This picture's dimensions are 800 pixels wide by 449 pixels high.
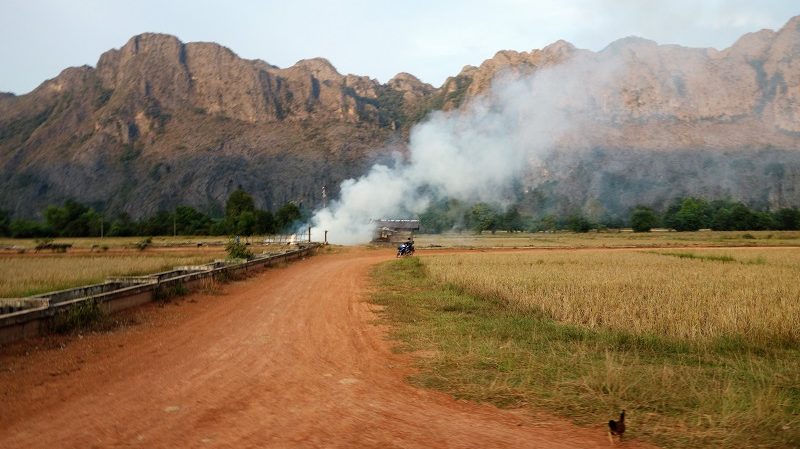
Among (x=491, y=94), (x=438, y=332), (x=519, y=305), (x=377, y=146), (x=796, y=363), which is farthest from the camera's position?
(x=377, y=146)

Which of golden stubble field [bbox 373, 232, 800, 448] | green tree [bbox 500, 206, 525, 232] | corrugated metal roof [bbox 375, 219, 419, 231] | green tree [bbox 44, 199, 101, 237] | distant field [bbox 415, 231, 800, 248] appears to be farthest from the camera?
green tree [bbox 500, 206, 525, 232]

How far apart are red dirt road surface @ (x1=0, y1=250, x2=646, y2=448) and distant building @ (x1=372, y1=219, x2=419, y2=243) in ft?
148

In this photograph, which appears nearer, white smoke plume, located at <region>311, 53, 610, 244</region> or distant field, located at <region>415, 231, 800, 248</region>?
distant field, located at <region>415, 231, 800, 248</region>

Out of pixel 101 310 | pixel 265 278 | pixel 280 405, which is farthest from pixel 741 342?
pixel 265 278

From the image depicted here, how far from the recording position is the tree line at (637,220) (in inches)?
3725

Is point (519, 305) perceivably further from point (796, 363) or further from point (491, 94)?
point (491, 94)

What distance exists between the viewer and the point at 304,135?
181250mm

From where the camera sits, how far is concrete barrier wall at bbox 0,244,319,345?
9.09 meters

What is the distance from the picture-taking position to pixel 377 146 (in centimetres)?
16012

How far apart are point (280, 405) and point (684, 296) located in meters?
12.3

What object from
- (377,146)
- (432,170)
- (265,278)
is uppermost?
(377,146)

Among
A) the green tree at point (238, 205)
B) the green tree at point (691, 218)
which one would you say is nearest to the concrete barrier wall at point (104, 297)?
the green tree at point (238, 205)

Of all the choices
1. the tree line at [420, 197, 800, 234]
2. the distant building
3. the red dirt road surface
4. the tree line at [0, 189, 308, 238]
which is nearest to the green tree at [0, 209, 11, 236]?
the tree line at [0, 189, 308, 238]

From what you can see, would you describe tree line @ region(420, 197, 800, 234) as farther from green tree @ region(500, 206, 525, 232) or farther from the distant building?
the distant building
